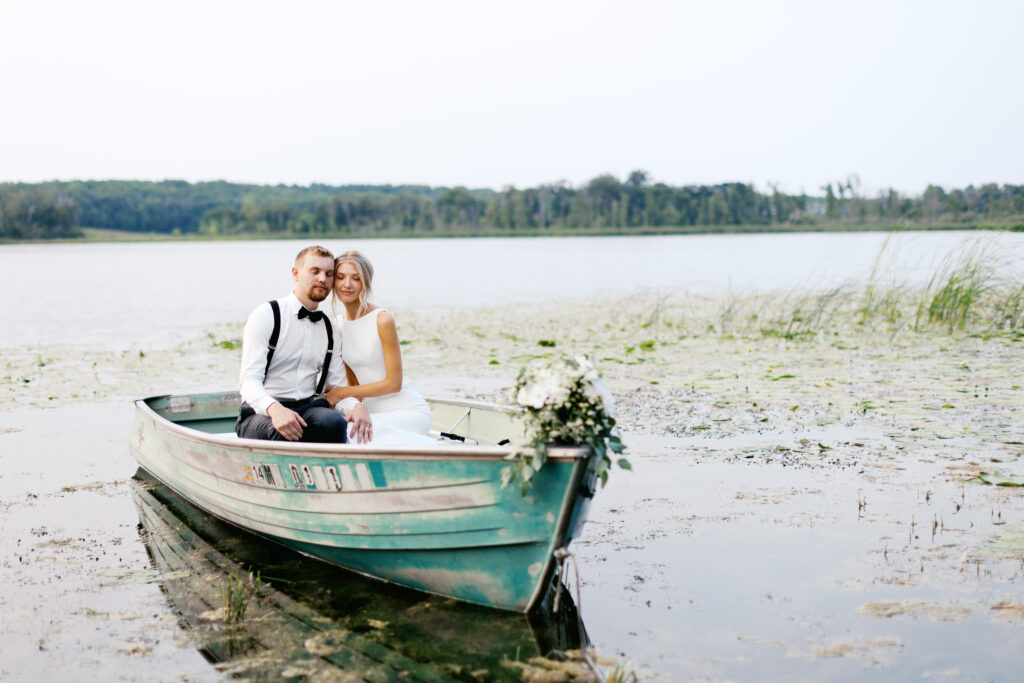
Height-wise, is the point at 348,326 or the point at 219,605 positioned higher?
the point at 348,326

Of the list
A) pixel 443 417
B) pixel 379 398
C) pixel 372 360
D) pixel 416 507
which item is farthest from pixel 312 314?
pixel 443 417

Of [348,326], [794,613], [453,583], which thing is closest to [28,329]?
[348,326]

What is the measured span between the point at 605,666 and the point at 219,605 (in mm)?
1955

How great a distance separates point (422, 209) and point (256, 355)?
9595 centimetres

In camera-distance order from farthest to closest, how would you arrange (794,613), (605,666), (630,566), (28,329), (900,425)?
(28,329) < (900,425) < (630,566) < (794,613) < (605,666)

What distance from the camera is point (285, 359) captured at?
509 cm

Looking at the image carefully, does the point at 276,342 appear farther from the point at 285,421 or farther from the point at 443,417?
the point at 443,417

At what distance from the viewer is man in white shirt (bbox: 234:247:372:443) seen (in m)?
4.89

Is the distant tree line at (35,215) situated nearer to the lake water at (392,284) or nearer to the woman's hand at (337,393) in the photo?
the lake water at (392,284)

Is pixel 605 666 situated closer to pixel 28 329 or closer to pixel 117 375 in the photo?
pixel 117 375

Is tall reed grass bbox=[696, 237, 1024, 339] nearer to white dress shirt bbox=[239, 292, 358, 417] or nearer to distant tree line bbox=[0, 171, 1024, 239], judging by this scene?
white dress shirt bbox=[239, 292, 358, 417]

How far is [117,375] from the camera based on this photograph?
11141 millimetres

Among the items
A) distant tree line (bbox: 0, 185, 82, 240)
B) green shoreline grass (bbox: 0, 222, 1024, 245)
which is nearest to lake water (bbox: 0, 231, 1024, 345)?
distant tree line (bbox: 0, 185, 82, 240)

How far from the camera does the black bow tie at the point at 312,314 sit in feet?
Answer: 16.5
